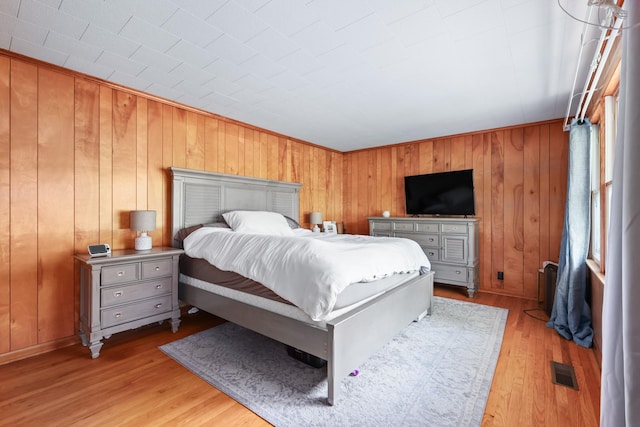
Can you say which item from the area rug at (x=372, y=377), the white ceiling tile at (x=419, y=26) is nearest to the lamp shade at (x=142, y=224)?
the area rug at (x=372, y=377)

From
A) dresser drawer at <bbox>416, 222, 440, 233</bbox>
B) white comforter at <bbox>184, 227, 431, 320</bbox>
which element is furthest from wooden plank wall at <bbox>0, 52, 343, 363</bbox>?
dresser drawer at <bbox>416, 222, 440, 233</bbox>

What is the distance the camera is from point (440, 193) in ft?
15.1

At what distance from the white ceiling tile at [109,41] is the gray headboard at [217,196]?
1.20 metres

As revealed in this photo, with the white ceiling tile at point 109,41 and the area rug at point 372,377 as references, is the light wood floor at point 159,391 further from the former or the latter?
the white ceiling tile at point 109,41

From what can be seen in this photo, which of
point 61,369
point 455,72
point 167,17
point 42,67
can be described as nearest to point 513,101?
point 455,72

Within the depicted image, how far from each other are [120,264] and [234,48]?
1.98 m

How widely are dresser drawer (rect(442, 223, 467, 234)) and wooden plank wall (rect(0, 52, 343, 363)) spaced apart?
3.50m

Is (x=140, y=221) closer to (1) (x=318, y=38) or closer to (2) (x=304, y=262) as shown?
(2) (x=304, y=262)

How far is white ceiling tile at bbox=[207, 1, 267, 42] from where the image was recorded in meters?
1.79

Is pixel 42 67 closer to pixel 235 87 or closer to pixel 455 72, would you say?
pixel 235 87

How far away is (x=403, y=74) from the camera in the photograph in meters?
2.57

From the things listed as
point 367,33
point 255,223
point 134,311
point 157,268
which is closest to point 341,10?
point 367,33

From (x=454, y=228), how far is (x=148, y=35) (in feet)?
13.2

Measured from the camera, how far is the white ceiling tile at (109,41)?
201 cm
